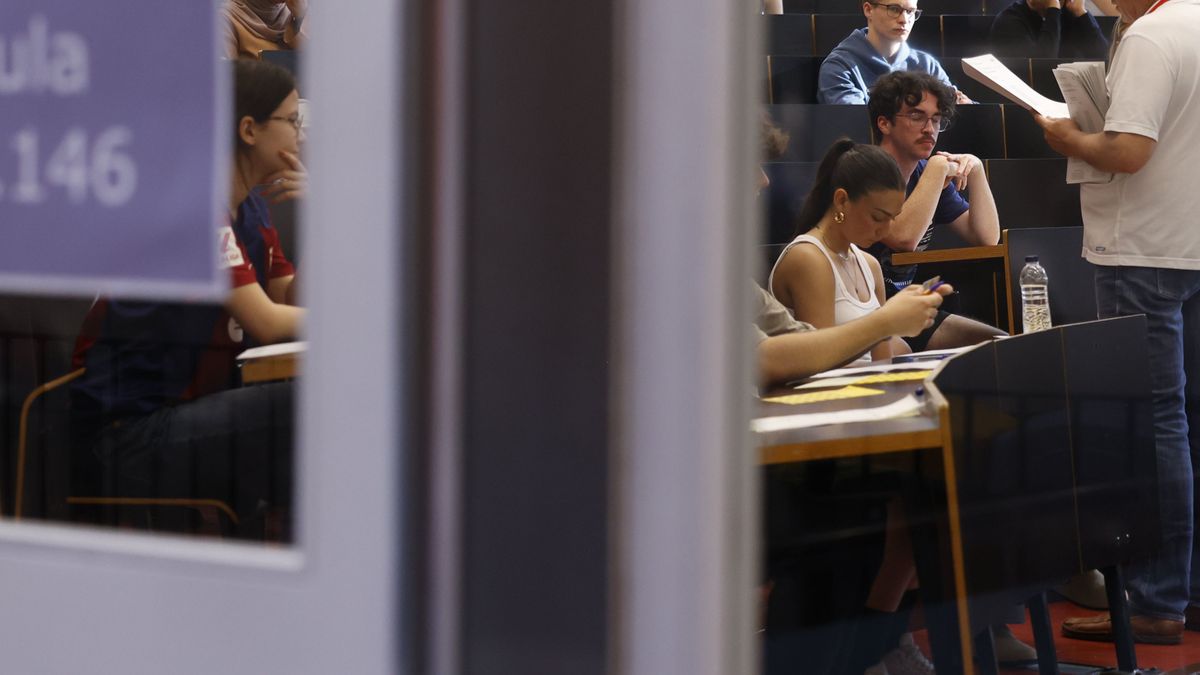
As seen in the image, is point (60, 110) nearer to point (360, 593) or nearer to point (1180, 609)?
point (360, 593)

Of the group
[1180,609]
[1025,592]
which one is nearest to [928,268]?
[1180,609]

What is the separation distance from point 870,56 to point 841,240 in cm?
186

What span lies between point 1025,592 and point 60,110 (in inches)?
71.2

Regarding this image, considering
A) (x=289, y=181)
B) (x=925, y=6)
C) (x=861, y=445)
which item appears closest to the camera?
(x=289, y=181)

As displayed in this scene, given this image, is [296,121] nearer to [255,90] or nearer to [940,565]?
[255,90]

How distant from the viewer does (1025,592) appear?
6.95 feet

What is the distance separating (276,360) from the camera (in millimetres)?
667

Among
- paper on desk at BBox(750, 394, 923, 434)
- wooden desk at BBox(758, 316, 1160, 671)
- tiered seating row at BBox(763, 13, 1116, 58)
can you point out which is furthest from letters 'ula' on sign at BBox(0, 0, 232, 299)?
tiered seating row at BBox(763, 13, 1116, 58)

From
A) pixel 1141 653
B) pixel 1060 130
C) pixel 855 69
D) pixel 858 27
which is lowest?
pixel 1141 653

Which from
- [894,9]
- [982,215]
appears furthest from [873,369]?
[894,9]

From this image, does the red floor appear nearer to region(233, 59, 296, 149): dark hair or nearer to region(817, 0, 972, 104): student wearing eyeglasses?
region(817, 0, 972, 104): student wearing eyeglasses

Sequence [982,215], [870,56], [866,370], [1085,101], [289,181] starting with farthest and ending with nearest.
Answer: [870,56] → [982,215] → [1085,101] → [866,370] → [289,181]

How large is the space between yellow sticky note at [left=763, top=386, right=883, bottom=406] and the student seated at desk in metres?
1.39

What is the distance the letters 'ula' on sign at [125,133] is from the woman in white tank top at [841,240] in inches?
83.3
